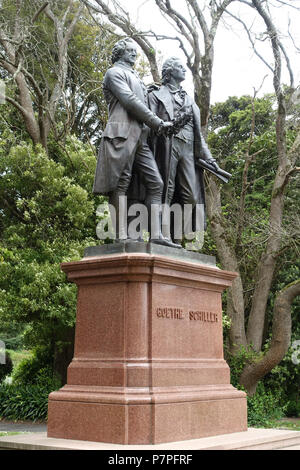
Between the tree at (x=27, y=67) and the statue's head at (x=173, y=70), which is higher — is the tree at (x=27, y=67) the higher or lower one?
the higher one

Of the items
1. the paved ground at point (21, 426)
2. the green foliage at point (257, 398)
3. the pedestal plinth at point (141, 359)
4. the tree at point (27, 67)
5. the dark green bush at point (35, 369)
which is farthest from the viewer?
the dark green bush at point (35, 369)

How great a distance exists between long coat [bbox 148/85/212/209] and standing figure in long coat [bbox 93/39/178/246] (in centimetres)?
28

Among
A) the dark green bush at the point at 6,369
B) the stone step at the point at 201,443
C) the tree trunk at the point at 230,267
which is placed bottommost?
the stone step at the point at 201,443

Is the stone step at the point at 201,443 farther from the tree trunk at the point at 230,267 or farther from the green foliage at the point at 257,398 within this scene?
the tree trunk at the point at 230,267

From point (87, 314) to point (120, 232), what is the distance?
1.04 m

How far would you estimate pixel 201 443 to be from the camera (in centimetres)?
665

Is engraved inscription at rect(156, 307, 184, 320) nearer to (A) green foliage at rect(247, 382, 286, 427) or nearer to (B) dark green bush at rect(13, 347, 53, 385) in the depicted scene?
(A) green foliage at rect(247, 382, 286, 427)

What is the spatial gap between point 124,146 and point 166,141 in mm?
768

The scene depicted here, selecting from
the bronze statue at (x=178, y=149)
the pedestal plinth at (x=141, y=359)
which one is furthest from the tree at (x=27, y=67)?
the pedestal plinth at (x=141, y=359)

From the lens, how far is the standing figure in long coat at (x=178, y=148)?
8.28 meters

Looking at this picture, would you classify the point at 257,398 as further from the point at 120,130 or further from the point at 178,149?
the point at 120,130

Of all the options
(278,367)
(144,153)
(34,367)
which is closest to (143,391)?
(144,153)

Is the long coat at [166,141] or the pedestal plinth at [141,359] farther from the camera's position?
the long coat at [166,141]

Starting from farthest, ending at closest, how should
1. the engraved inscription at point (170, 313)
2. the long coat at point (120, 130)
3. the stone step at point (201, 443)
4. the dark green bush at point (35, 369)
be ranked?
the dark green bush at point (35, 369)
the long coat at point (120, 130)
the engraved inscription at point (170, 313)
the stone step at point (201, 443)
